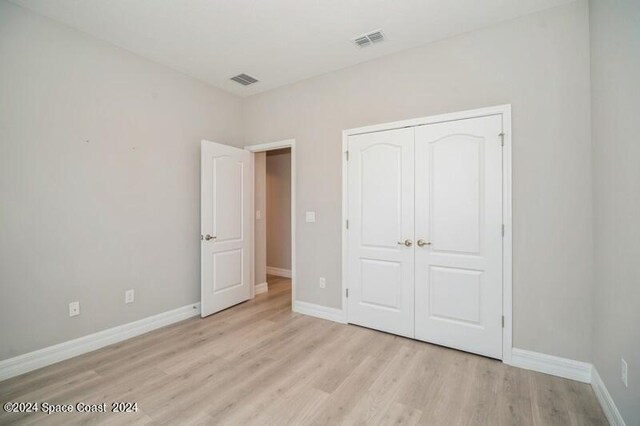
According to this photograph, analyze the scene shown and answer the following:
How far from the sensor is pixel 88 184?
8.98 ft

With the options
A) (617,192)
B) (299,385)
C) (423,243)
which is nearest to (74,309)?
(299,385)

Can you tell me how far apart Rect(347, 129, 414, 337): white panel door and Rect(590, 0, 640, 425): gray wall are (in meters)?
1.39

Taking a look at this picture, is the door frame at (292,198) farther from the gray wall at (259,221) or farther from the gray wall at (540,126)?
the gray wall at (540,126)

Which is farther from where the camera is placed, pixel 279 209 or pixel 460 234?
pixel 279 209

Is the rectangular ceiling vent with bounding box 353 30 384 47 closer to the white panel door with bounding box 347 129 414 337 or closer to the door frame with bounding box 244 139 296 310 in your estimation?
the white panel door with bounding box 347 129 414 337

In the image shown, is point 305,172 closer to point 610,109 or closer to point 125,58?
point 125,58

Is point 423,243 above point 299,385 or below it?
above

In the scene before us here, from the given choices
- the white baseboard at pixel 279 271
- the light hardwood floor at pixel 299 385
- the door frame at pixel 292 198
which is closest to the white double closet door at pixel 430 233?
the light hardwood floor at pixel 299 385

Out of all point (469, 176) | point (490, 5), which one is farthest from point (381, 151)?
point (490, 5)

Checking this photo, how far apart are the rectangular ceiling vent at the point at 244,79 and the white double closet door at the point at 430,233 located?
1.64m

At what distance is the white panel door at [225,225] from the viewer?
3.58 metres

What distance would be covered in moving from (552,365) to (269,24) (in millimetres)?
3807

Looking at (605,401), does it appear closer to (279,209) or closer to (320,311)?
(320,311)

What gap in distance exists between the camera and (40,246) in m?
2.45
